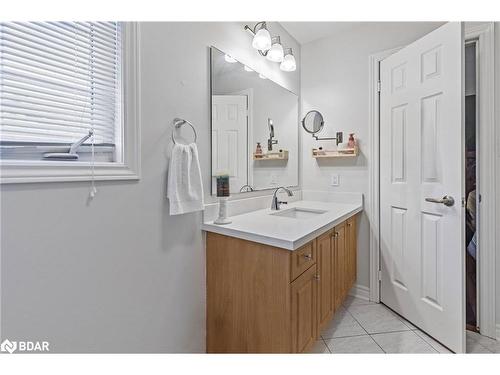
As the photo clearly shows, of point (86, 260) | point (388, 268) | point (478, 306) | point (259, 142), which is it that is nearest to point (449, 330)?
point (478, 306)

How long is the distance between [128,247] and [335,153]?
1.82 m

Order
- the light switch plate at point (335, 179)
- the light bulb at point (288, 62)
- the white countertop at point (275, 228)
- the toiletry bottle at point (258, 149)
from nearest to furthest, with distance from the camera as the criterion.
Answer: the white countertop at point (275, 228) < the toiletry bottle at point (258, 149) < the light bulb at point (288, 62) < the light switch plate at point (335, 179)

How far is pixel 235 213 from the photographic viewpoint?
5.89 ft

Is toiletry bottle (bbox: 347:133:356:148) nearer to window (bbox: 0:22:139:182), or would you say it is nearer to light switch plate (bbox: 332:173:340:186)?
light switch plate (bbox: 332:173:340:186)

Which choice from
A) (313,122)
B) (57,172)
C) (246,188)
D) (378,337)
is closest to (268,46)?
(313,122)

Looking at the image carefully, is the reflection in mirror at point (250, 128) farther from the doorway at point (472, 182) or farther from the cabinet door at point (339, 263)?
the doorway at point (472, 182)

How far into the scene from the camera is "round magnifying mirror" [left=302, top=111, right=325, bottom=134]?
2461mm

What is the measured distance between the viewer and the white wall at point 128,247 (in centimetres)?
89

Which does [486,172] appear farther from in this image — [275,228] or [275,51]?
[275,51]

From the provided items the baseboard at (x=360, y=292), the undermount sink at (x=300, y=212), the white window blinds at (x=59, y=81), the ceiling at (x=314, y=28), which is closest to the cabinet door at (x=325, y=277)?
the undermount sink at (x=300, y=212)

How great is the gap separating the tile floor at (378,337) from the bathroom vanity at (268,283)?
0.23m

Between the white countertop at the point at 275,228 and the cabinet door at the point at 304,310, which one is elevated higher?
the white countertop at the point at 275,228

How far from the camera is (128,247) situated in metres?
1.16
